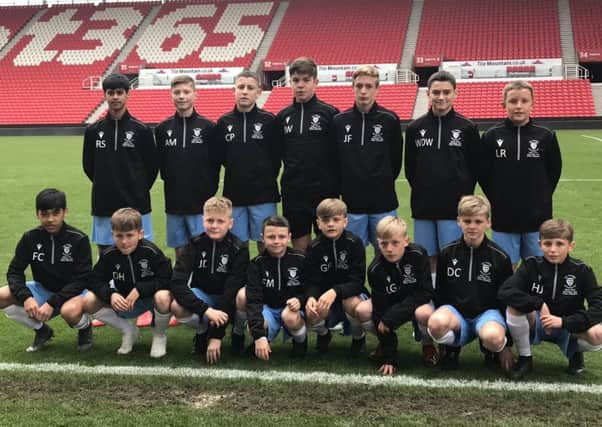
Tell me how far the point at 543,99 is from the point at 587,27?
7.49m

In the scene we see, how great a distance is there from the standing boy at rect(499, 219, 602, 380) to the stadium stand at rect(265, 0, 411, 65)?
2709cm

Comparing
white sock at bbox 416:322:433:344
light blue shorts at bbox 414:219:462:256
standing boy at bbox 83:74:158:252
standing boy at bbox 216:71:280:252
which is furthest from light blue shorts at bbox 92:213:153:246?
white sock at bbox 416:322:433:344

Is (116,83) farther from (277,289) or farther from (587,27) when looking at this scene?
(587,27)

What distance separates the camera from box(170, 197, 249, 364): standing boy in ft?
12.0

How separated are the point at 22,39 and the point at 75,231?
122ft

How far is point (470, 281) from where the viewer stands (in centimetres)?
359

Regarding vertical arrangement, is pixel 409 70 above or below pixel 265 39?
below

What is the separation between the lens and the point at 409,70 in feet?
92.3

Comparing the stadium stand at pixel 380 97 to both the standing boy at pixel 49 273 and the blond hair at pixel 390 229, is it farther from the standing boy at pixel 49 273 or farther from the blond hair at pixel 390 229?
the standing boy at pixel 49 273

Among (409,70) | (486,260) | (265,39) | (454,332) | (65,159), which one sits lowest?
(454,332)

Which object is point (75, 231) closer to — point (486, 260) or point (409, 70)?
point (486, 260)

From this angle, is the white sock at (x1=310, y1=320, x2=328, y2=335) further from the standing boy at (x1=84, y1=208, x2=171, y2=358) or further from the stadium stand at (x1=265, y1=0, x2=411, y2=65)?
the stadium stand at (x1=265, y1=0, x2=411, y2=65)

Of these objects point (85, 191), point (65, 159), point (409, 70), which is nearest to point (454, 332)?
point (85, 191)

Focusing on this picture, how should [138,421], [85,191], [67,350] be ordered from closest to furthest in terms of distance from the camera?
[138,421]
[67,350]
[85,191]
